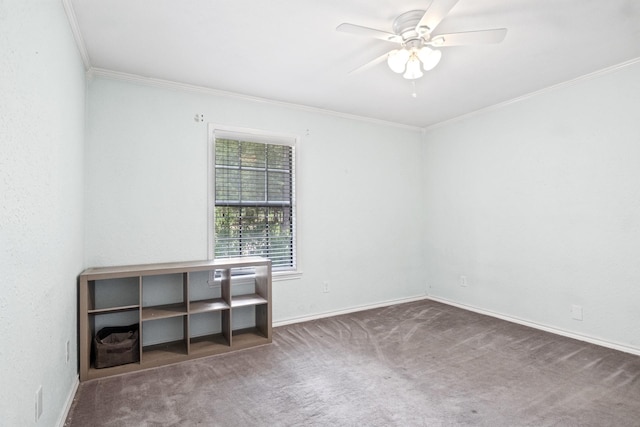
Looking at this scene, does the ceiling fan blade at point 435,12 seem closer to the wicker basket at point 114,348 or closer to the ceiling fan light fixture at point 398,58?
the ceiling fan light fixture at point 398,58

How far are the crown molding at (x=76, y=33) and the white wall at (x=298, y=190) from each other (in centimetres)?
25

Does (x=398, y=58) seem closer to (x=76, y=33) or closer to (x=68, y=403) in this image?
(x=76, y=33)

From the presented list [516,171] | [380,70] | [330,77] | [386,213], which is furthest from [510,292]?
[330,77]

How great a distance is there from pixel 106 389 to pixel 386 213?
3607 millimetres

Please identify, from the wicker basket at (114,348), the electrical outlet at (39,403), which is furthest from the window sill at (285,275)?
the electrical outlet at (39,403)

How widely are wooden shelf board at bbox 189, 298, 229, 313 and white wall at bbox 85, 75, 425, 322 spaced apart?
45 cm

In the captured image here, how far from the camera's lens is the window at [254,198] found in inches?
142

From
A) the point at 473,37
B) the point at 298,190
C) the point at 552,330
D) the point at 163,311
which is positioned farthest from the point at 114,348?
the point at 552,330

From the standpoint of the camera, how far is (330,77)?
3.21 meters

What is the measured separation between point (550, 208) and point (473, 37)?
7.73ft

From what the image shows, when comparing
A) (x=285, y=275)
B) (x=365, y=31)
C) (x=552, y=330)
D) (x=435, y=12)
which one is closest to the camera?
(x=435, y=12)

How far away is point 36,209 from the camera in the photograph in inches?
62.4

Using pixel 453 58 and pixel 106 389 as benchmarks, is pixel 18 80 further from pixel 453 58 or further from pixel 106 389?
pixel 453 58

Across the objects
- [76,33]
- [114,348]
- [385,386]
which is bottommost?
[385,386]
